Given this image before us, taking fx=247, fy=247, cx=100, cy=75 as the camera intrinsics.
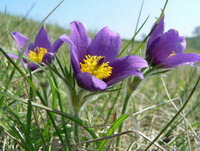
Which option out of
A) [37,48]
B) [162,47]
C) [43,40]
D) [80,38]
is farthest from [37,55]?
[162,47]

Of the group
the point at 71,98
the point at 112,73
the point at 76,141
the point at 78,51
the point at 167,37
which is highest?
the point at 167,37

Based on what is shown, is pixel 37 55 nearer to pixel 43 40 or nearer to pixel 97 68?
pixel 43 40

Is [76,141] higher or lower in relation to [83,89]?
lower

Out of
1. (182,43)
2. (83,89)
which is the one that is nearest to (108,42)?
(83,89)

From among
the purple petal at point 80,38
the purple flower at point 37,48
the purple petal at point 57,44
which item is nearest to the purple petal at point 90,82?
the purple petal at point 80,38

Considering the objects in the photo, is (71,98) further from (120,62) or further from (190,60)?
(190,60)

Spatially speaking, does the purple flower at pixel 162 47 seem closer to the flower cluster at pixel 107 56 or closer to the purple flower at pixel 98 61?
the flower cluster at pixel 107 56
